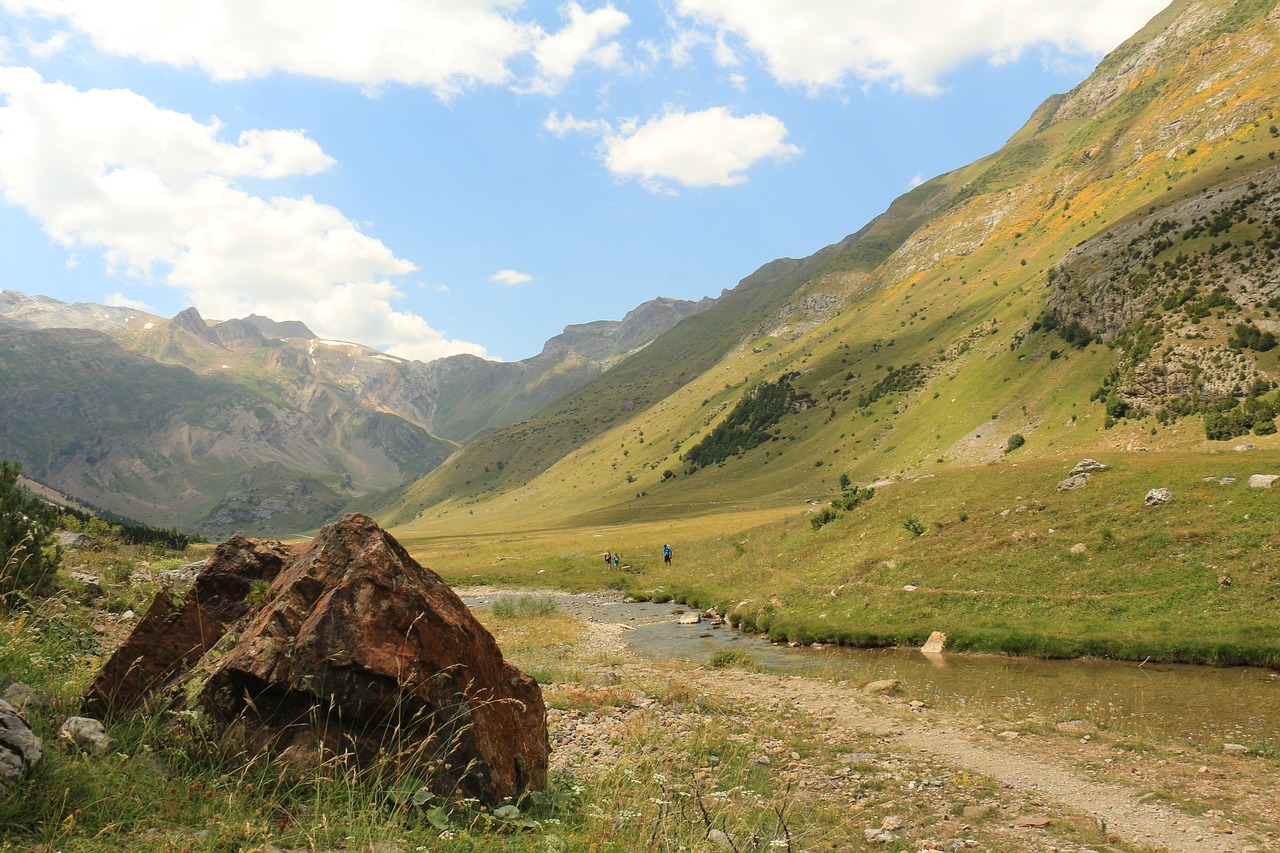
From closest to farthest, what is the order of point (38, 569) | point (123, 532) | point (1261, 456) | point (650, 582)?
point (38, 569) → point (1261, 456) → point (123, 532) → point (650, 582)

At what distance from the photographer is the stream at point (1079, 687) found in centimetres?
1764

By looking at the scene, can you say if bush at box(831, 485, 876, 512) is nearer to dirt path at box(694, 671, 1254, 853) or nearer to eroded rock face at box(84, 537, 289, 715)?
dirt path at box(694, 671, 1254, 853)

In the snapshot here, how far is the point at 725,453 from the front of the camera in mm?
170625

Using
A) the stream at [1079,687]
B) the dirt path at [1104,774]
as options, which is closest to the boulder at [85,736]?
the dirt path at [1104,774]

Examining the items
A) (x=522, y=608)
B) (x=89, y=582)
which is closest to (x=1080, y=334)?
(x=522, y=608)

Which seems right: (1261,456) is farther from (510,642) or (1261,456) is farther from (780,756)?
(510,642)

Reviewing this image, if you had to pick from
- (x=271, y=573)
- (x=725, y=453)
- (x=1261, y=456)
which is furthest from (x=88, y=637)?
(x=725, y=453)

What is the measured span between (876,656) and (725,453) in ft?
467

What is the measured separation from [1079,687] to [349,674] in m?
23.6

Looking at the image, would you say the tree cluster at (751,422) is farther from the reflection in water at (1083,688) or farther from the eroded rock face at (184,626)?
the eroded rock face at (184,626)

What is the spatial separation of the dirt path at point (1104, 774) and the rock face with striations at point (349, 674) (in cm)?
1091

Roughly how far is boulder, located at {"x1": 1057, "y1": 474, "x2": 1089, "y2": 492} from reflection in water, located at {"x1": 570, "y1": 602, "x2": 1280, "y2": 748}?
13666mm

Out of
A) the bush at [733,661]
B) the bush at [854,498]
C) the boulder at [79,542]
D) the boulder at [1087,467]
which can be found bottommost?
the bush at [733,661]

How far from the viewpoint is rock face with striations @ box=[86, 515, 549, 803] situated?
7.83 meters
